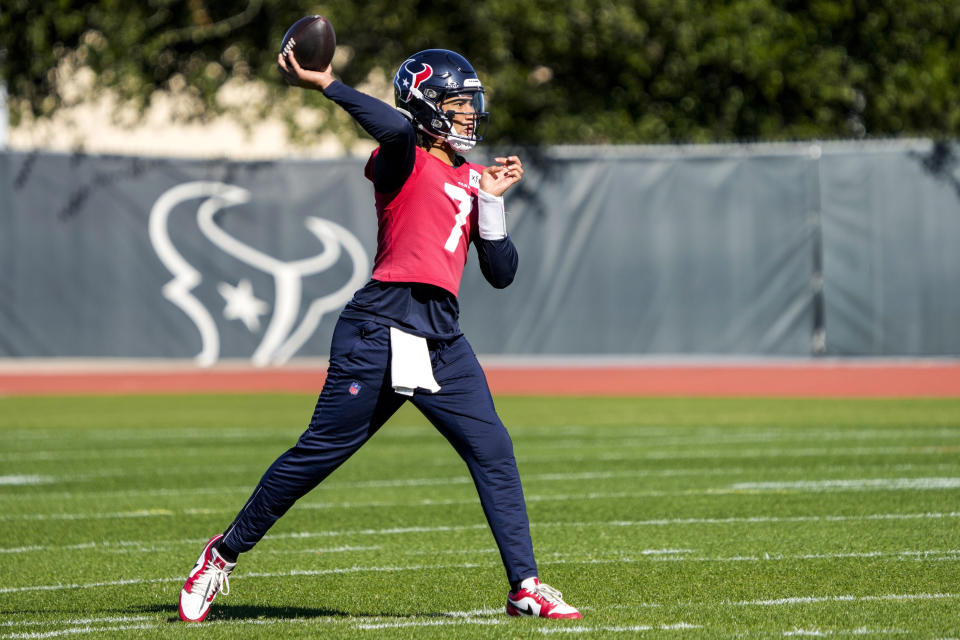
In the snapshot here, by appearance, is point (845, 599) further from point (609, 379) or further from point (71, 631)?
point (609, 379)

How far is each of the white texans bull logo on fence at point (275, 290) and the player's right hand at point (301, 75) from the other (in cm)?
1529

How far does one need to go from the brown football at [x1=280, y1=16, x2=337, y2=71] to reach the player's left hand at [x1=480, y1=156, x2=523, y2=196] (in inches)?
30.3

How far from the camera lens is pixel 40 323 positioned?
20234mm

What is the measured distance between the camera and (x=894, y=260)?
1995 centimetres

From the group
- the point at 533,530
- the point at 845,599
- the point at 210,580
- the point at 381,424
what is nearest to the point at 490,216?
the point at 381,424

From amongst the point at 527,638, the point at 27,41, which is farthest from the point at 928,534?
the point at 27,41

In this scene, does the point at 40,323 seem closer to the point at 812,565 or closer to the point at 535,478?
the point at 535,478

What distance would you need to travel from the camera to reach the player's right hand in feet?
17.1

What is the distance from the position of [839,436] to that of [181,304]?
1090cm

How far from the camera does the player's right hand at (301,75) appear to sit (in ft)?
17.1

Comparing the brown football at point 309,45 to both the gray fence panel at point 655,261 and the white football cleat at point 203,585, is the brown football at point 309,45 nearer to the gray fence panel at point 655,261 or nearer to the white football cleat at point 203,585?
the white football cleat at point 203,585

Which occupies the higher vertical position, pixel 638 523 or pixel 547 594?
pixel 547 594

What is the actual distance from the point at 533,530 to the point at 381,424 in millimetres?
2757

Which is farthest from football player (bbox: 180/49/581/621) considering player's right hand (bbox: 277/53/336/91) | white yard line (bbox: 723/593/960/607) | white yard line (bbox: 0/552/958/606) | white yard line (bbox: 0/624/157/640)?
white yard line (bbox: 0/552/958/606)
